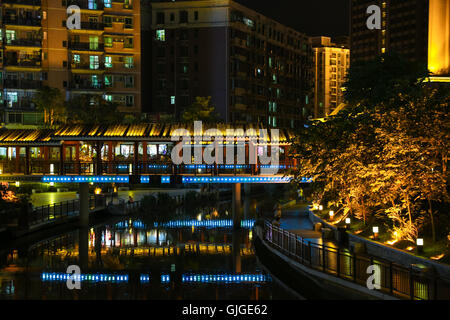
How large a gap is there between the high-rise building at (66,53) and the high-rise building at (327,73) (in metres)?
84.3

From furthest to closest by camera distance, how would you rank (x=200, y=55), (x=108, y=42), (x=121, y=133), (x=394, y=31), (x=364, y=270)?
(x=394, y=31) < (x=200, y=55) < (x=108, y=42) < (x=121, y=133) < (x=364, y=270)

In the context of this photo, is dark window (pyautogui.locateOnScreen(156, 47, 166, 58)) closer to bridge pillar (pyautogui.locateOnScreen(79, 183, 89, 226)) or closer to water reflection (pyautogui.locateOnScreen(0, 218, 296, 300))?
water reflection (pyautogui.locateOnScreen(0, 218, 296, 300))

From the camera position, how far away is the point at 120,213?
58.3 m

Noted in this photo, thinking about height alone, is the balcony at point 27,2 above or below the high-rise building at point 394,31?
below

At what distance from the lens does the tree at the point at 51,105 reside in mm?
71125

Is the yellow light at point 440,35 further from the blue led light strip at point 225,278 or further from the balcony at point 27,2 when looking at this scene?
the balcony at point 27,2

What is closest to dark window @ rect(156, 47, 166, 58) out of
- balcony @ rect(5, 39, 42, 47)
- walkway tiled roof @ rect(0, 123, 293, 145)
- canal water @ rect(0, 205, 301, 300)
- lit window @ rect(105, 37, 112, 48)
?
lit window @ rect(105, 37, 112, 48)

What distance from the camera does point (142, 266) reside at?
118 ft

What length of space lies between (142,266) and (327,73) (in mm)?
134818

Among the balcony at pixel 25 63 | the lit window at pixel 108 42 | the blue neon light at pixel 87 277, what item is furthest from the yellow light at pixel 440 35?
the balcony at pixel 25 63

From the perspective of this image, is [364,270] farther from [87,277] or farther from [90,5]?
[90,5]

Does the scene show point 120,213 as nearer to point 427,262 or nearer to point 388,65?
point 388,65

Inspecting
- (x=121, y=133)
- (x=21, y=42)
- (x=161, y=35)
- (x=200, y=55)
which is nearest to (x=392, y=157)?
(x=121, y=133)

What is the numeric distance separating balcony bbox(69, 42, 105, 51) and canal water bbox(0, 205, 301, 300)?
1333 inches
